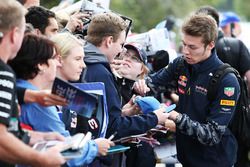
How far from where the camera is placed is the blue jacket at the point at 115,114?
5.53m

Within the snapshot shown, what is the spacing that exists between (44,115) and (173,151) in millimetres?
3350

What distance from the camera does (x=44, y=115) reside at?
4.54 meters

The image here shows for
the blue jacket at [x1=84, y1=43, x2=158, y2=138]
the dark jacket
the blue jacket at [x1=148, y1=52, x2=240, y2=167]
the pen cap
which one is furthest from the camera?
the dark jacket

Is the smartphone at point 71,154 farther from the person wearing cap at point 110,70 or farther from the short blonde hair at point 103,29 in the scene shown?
the short blonde hair at point 103,29

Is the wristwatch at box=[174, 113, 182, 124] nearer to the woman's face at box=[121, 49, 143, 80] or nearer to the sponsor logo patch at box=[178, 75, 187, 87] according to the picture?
the sponsor logo patch at box=[178, 75, 187, 87]

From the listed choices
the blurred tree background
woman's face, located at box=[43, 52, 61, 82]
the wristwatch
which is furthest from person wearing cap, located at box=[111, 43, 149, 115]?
the blurred tree background

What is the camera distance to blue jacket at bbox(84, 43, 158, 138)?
5531 mm

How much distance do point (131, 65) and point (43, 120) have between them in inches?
81.9

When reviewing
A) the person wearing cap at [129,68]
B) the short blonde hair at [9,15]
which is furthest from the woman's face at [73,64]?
the short blonde hair at [9,15]

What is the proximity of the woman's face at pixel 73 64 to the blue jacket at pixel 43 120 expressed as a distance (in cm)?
67

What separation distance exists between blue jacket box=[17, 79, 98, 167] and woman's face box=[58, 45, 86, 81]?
26.4 inches

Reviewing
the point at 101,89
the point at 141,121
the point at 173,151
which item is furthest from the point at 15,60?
the point at 173,151

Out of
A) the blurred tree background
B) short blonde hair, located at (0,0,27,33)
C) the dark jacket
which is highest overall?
short blonde hair, located at (0,0,27,33)

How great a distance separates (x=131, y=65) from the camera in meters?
6.50
